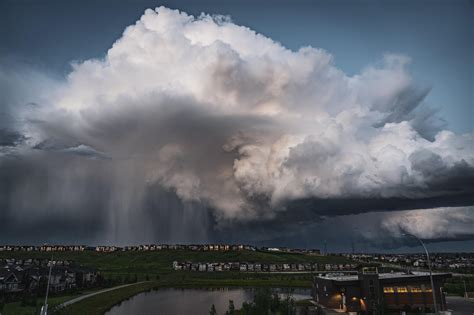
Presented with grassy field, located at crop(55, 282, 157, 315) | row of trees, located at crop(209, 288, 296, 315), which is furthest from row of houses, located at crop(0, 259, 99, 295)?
row of trees, located at crop(209, 288, 296, 315)

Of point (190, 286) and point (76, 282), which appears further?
point (190, 286)

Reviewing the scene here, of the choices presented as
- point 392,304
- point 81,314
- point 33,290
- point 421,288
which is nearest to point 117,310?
point 81,314

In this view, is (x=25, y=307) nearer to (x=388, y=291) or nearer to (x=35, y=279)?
(x=35, y=279)

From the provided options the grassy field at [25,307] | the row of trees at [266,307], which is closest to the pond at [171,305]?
the grassy field at [25,307]

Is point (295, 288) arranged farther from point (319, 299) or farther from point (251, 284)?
point (319, 299)

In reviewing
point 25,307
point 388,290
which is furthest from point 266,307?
point 25,307

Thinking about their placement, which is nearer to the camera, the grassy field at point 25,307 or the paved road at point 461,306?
the grassy field at point 25,307

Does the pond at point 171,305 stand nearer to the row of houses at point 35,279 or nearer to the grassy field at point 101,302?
the grassy field at point 101,302

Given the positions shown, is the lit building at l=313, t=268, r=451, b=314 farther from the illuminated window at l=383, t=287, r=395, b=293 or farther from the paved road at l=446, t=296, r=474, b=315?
the paved road at l=446, t=296, r=474, b=315
